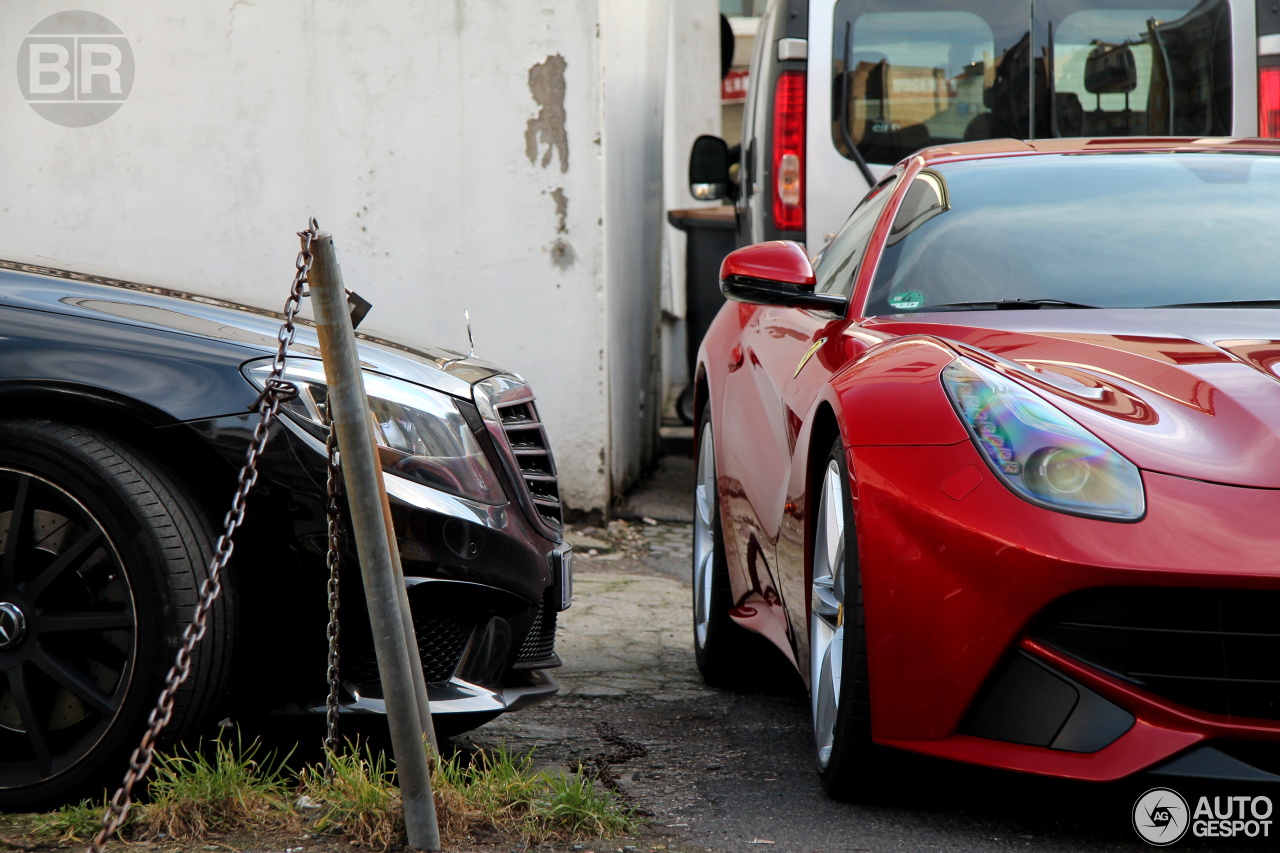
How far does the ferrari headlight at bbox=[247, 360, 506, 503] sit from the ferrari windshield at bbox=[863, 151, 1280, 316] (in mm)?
991

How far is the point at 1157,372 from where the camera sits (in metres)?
2.62

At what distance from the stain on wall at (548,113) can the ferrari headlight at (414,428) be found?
3.71 metres

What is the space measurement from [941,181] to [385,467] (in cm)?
170

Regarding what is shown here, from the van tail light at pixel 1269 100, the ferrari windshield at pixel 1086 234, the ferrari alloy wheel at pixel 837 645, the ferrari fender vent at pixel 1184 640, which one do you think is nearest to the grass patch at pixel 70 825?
the ferrari alloy wheel at pixel 837 645

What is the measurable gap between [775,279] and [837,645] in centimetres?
101

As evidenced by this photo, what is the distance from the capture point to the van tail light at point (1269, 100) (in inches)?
232

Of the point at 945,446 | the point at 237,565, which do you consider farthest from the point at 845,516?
the point at 237,565

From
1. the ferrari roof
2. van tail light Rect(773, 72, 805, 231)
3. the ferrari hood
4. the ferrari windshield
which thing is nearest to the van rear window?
van tail light Rect(773, 72, 805, 231)

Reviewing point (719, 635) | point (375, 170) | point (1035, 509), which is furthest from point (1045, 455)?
point (375, 170)

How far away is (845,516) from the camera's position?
2.61 meters

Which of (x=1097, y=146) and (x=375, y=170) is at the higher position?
(x=375, y=170)

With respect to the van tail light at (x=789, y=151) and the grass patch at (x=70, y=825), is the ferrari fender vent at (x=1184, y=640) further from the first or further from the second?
the van tail light at (x=789, y=151)

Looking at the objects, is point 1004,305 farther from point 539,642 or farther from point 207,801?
point 207,801

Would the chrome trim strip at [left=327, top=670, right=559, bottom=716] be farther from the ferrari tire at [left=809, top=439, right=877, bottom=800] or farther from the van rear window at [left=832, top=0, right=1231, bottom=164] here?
the van rear window at [left=832, top=0, right=1231, bottom=164]
